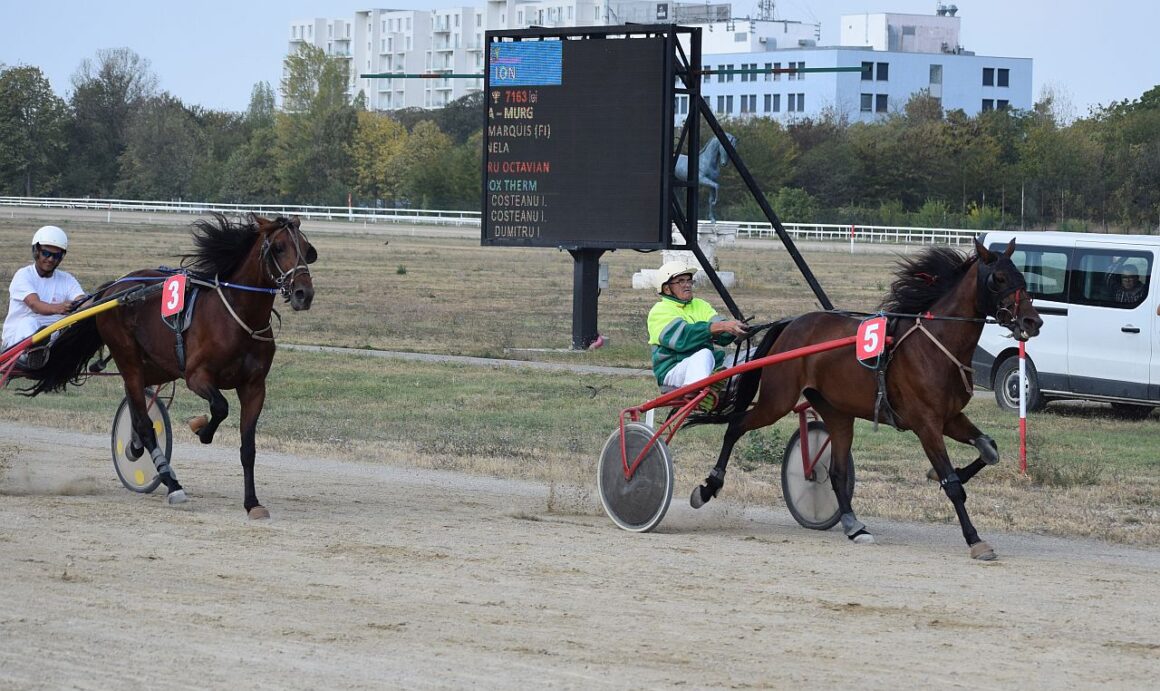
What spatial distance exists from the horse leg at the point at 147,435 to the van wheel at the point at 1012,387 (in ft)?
31.3

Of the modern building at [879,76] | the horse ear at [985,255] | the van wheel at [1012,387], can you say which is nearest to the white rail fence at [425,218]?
the van wheel at [1012,387]

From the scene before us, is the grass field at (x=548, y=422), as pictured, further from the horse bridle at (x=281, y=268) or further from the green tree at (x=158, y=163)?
the green tree at (x=158, y=163)

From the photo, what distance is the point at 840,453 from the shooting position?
9617 millimetres

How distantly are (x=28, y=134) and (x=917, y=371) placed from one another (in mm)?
83643

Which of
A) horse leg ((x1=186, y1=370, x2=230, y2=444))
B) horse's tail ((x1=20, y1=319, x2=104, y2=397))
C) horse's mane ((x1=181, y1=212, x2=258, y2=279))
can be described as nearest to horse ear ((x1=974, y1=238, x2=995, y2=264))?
horse's mane ((x1=181, y1=212, x2=258, y2=279))

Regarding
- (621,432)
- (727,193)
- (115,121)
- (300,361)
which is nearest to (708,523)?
(621,432)

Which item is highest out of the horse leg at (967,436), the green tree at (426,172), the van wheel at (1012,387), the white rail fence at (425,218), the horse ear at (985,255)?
the green tree at (426,172)

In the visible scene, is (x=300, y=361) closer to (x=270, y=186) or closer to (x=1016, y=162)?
(x=1016, y=162)

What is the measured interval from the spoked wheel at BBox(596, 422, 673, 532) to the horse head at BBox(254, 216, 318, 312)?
212 centimetres

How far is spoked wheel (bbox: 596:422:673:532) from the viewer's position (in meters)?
9.53

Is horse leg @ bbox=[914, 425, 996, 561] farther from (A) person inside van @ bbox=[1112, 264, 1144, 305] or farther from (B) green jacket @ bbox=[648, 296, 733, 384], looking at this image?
(A) person inside van @ bbox=[1112, 264, 1144, 305]

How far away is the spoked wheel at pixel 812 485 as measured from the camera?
392 inches

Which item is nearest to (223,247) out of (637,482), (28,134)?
(637,482)

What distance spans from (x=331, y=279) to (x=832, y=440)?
28109 mm
